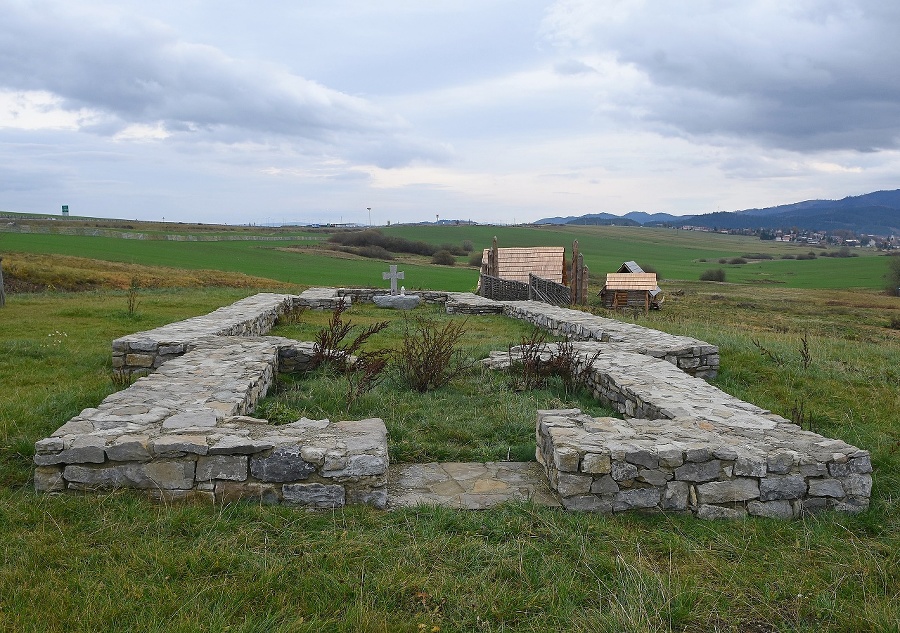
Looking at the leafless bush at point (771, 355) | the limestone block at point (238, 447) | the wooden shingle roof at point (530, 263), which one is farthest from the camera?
the wooden shingle roof at point (530, 263)

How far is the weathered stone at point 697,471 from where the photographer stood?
4336 millimetres

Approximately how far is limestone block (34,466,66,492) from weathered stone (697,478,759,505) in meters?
4.50

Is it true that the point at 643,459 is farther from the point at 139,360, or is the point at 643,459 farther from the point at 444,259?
the point at 444,259

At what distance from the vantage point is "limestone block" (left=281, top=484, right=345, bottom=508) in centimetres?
421

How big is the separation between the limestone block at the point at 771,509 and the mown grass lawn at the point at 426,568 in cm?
12

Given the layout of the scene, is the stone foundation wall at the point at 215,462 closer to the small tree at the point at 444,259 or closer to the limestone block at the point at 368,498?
the limestone block at the point at 368,498

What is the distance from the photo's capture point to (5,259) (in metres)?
23.4

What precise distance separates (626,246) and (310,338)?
312ft

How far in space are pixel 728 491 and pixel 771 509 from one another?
0.34 metres

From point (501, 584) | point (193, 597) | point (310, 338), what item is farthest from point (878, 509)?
point (310, 338)

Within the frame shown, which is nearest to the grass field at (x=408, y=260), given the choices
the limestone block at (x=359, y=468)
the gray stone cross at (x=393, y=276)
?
the gray stone cross at (x=393, y=276)

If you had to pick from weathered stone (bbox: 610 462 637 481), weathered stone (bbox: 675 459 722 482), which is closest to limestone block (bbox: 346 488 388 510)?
weathered stone (bbox: 610 462 637 481)

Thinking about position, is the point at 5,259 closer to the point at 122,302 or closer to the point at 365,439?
the point at 122,302

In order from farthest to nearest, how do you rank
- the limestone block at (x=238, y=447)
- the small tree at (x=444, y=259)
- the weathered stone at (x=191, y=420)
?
the small tree at (x=444, y=259) → the weathered stone at (x=191, y=420) → the limestone block at (x=238, y=447)
